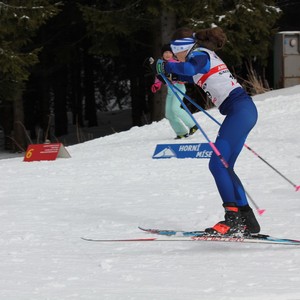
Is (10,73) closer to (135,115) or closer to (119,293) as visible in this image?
(135,115)

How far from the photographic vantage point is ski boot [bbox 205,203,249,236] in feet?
16.1

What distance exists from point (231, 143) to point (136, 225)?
121 centimetres

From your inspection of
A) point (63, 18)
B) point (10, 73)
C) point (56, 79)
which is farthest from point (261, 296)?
point (56, 79)

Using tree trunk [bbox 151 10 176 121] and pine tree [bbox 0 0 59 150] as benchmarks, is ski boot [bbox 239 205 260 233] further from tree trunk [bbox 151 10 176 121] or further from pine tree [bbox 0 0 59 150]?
tree trunk [bbox 151 10 176 121]

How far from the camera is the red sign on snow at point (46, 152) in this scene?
33.8ft

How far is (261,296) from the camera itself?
3.58m

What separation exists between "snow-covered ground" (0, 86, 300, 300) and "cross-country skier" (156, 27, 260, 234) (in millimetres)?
228

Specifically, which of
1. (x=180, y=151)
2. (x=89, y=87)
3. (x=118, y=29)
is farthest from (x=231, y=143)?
(x=89, y=87)

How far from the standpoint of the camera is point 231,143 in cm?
505

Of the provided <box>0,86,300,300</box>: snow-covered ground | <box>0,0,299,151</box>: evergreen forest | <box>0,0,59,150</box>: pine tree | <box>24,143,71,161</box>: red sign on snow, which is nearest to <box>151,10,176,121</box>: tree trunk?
<box>0,0,299,151</box>: evergreen forest

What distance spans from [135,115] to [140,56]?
200cm

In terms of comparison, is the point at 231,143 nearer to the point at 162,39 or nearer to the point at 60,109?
the point at 162,39

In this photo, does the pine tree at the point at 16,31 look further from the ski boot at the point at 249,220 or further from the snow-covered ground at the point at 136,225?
the ski boot at the point at 249,220

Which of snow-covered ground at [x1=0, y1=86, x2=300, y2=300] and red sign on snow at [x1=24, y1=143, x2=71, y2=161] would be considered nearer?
snow-covered ground at [x1=0, y1=86, x2=300, y2=300]
